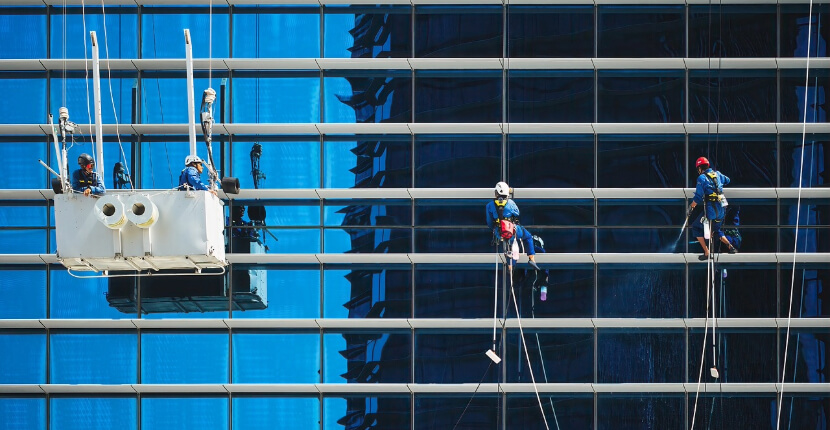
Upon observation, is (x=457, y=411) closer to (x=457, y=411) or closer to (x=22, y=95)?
(x=457, y=411)

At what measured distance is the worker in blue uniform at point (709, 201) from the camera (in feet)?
112

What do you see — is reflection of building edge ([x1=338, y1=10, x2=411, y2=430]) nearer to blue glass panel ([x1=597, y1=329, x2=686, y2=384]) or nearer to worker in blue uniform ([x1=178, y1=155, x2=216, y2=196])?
blue glass panel ([x1=597, y1=329, x2=686, y2=384])

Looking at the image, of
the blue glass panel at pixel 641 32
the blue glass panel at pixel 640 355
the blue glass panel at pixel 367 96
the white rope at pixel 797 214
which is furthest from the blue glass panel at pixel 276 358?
the white rope at pixel 797 214

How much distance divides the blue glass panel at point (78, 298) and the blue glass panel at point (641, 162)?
381 inches

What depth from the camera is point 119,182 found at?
119 ft

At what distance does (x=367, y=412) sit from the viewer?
117 ft

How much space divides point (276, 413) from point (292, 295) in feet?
7.51

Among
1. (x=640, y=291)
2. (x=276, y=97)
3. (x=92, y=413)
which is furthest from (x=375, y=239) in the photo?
(x=92, y=413)

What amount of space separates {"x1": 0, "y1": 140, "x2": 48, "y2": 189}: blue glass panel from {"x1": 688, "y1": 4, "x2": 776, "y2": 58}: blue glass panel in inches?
507

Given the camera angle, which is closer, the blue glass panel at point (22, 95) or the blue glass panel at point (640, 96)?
the blue glass panel at point (640, 96)

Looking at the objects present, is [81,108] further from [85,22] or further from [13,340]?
[13,340]

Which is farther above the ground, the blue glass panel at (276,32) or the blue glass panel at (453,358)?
the blue glass panel at (276,32)

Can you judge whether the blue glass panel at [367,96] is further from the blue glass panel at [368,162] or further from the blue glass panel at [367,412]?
the blue glass panel at [367,412]

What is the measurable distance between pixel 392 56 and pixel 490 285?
16.1ft
